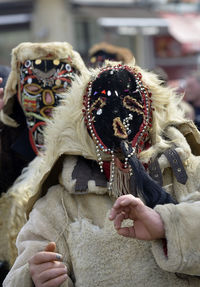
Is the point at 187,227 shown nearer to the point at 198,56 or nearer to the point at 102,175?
the point at 102,175

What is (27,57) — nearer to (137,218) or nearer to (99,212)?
(99,212)

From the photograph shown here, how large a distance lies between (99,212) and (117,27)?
10.4 meters

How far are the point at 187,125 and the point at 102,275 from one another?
714 mm

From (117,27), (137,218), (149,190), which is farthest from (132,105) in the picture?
(117,27)

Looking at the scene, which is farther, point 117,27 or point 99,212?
point 117,27

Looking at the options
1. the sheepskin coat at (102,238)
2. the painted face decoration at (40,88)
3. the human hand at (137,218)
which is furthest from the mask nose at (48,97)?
the human hand at (137,218)

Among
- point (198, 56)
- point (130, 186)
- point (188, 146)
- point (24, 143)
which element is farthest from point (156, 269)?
point (198, 56)

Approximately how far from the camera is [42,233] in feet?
7.91

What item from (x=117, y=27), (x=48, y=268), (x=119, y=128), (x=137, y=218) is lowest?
(x=117, y=27)

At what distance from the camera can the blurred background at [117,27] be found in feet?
40.8

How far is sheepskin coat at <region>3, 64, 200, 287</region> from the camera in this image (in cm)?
212

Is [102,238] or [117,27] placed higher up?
[102,238]

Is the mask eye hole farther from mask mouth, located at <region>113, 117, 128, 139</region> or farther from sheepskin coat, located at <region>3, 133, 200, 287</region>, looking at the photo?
sheepskin coat, located at <region>3, 133, 200, 287</region>

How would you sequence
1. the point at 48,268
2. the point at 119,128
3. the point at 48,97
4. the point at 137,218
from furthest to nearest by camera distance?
1. the point at 48,97
2. the point at 119,128
3. the point at 48,268
4. the point at 137,218
